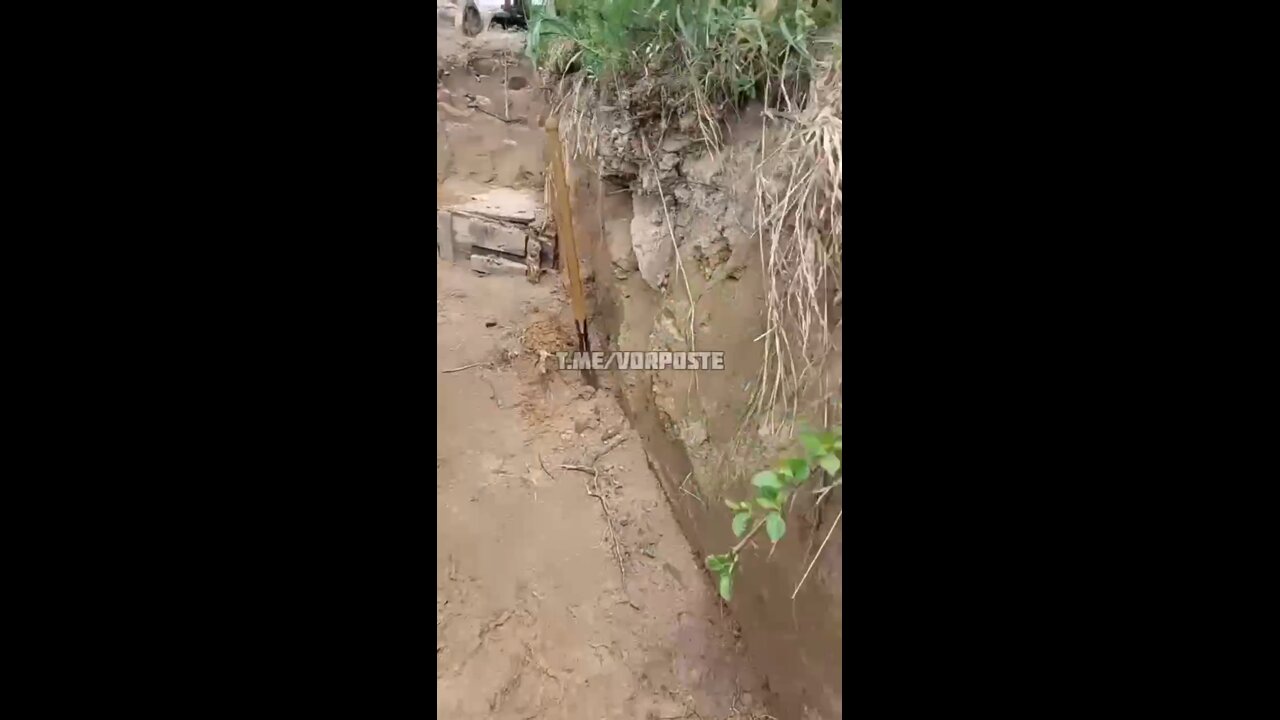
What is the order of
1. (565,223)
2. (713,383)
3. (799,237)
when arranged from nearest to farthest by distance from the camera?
(799,237) → (713,383) → (565,223)

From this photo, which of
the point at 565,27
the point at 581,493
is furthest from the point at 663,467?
the point at 565,27

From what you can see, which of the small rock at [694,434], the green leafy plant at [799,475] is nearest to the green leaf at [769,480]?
the green leafy plant at [799,475]

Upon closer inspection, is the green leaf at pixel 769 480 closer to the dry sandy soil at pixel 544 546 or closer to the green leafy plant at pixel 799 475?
the green leafy plant at pixel 799 475

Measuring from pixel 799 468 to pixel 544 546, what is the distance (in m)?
0.63

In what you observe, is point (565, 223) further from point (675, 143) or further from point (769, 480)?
point (769, 480)

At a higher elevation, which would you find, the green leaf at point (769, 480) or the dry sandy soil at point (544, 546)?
the green leaf at point (769, 480)

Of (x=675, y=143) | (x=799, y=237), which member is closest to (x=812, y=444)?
(x=799, y=237)

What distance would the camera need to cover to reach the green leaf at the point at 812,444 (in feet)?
2.93

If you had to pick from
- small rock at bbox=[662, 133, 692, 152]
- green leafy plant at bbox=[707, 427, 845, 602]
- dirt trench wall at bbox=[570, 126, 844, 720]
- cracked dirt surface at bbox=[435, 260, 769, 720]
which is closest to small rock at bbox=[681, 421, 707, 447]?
dirt trench wall at bbox=[570, 126, 844, 720]

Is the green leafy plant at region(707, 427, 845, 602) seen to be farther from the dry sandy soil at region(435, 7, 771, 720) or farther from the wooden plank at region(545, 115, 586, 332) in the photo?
the wooden plank at region(545, 115, 586, 332)

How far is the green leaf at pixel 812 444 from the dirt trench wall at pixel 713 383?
0.07 meters

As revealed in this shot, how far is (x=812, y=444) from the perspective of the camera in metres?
0.90

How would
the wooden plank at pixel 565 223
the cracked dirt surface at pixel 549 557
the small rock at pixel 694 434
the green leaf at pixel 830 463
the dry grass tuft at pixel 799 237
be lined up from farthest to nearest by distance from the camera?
the wooden plank at pixel 565 223 → the small rock at pixel 694 434 → the cracked dirt surface at pixel 549 557 → the dry grass tuft at pixel 799 237 → the green leaf at pixel 830 463

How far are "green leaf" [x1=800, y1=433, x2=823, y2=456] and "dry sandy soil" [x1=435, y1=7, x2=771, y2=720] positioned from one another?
0.46 m
